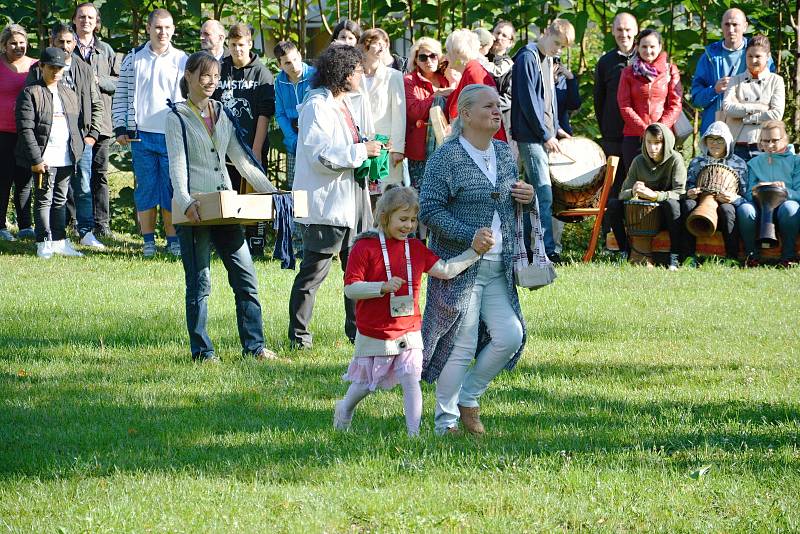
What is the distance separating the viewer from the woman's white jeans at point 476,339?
6.43 meters

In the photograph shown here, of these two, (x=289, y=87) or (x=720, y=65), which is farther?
(x=720, y=65)

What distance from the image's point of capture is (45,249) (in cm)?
1342

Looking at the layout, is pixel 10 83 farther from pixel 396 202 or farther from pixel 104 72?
pixel 396 202

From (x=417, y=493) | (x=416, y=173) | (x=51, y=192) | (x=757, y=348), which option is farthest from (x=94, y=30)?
(x=417, y=493)

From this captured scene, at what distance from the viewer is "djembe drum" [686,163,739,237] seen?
13461 mm

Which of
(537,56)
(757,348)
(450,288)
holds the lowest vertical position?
(757,348)

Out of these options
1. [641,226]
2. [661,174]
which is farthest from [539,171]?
[661,174]

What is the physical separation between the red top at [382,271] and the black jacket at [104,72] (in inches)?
333

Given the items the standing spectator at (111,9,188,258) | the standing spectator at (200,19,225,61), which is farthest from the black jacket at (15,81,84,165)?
the standing spectator at (200,19,225,61)

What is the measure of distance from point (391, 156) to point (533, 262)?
4806 millimetres

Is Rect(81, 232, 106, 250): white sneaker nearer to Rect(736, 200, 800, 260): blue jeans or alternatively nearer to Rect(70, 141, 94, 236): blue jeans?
Rect(70, 141, 94, 236): blue jeans

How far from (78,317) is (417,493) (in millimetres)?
5338

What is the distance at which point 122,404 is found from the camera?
7.29 meters

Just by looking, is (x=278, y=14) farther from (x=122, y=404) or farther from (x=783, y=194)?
(x=122, y=404)
